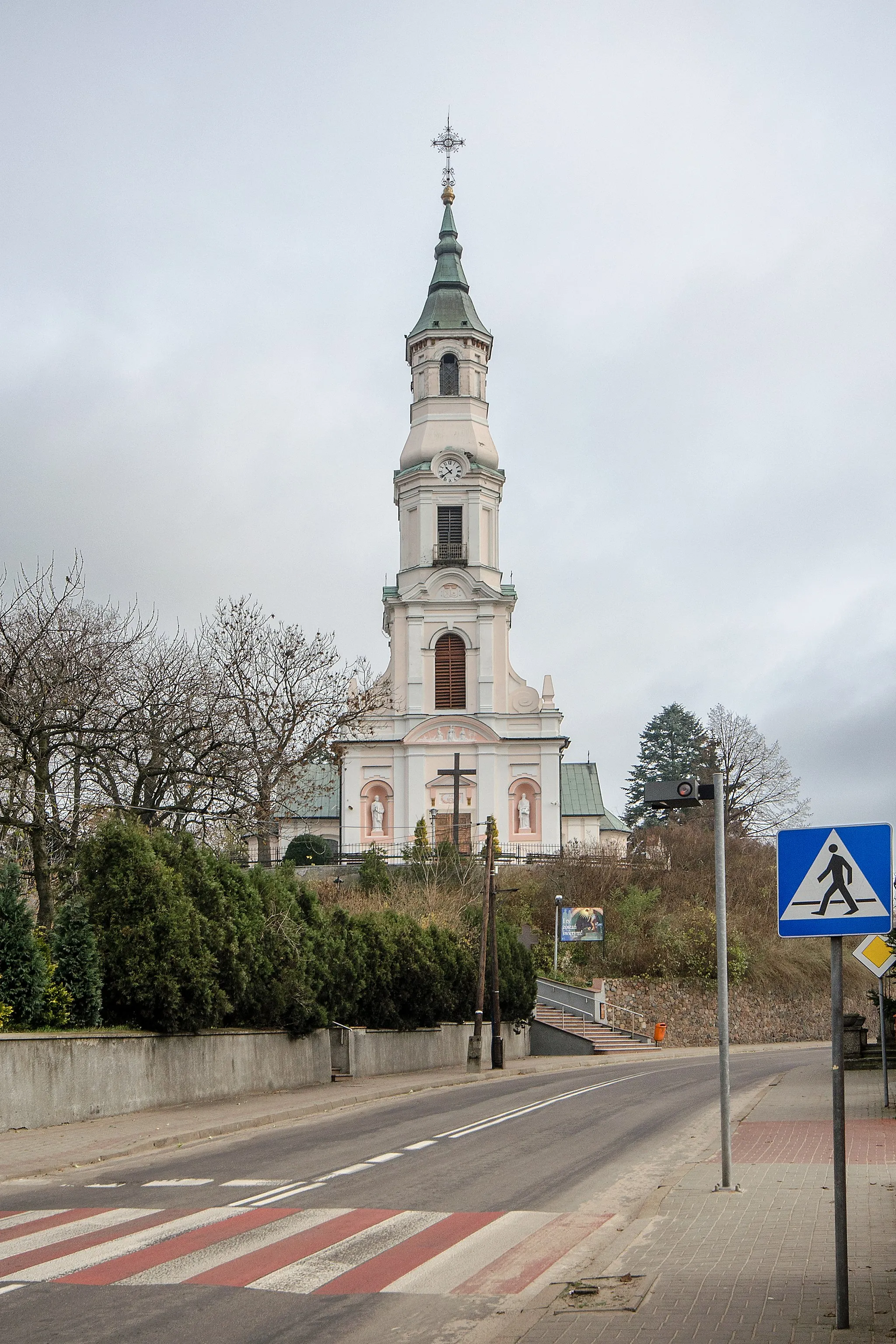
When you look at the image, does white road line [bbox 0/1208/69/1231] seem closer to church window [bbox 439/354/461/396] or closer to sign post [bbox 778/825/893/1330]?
sign post [bbox 778/825/893/1330]

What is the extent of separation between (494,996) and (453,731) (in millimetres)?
33186

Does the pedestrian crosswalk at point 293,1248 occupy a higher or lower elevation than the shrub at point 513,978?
higher

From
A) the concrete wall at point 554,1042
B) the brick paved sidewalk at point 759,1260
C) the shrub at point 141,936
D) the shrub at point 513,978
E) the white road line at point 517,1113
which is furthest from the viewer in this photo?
the concrete wall at point 554,1042

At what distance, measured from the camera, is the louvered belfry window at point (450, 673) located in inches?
2830

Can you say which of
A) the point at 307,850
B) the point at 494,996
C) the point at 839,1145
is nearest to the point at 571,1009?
the point at 307,850

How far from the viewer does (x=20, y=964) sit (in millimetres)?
19531

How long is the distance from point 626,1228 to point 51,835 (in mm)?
15913

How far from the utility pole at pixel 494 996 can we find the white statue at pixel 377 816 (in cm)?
3102

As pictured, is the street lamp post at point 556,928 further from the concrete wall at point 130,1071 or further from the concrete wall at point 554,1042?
the concrete wall at point 130,1071

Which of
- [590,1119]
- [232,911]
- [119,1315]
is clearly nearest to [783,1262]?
[119,1315]

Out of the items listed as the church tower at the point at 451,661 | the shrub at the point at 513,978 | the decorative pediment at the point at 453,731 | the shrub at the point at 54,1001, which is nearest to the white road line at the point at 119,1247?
the shrub at the point at 54,1001

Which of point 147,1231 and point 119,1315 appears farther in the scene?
point 147,1231

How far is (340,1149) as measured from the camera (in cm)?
1708

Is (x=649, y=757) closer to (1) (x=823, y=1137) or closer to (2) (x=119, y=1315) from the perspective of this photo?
(1) (x=823, y=1137)
